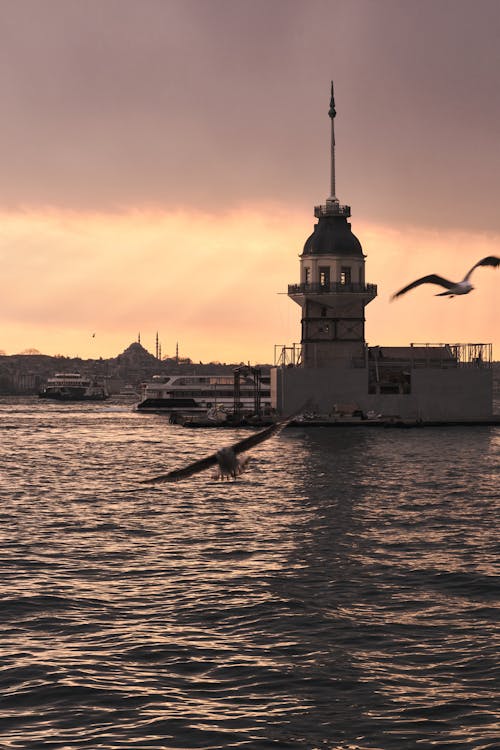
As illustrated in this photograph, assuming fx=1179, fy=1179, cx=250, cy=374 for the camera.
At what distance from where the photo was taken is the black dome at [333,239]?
392 ft

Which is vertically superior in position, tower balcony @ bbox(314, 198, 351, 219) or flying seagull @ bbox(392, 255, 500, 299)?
tower balcony @ bbox(314, 198, 351, 219)

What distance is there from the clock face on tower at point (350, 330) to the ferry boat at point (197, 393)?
128 feet

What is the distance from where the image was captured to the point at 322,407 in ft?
375

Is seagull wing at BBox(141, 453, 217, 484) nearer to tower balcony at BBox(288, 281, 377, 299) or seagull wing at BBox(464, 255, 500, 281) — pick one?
seagull wing at BBox(464, 255, 500, 281)

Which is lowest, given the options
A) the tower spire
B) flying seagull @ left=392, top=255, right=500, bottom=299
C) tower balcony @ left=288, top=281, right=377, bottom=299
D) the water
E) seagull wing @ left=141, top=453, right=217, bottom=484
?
the water

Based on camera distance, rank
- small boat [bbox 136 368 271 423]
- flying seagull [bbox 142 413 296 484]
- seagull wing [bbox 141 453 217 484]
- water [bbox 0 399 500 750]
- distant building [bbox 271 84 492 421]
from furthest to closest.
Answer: small boat [bbox 136 368 271 423]
distant building [bbox 271 84 492 421]
water [bbox 0 399 500 750]
flying seagull [bbox 142 413 296 484]
seagull wing [bbox 141 453 217 484]

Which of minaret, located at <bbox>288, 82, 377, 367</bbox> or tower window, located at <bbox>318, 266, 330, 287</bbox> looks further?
tower window, located at <bbox>318, 266, 330, 287</bbox>

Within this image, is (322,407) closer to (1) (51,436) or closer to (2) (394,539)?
(1) (51,436)

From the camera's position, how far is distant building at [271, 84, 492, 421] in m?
114

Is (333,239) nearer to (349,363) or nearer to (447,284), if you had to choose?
(349,363)

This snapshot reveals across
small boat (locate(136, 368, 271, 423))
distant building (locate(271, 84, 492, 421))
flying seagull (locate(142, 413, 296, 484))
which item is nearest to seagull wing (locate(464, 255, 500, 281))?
flying seagull (locate(142, 413, 296, 484))

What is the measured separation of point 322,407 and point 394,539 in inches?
3081

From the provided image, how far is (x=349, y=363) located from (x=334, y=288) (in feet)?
25.4

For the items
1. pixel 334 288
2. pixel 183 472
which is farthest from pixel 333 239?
pixel 183 472
